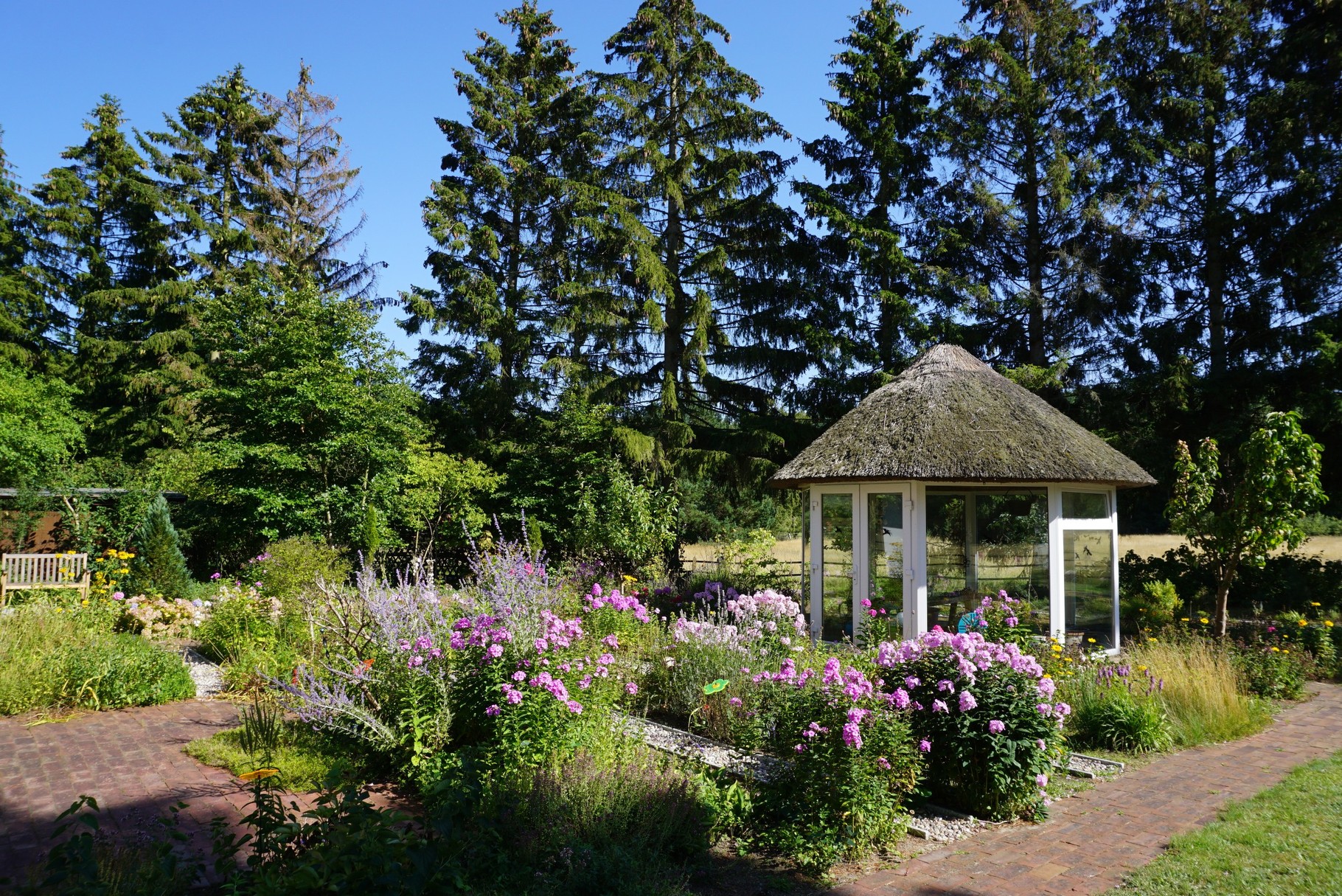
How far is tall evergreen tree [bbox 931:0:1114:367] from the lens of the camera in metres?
A: 17.5

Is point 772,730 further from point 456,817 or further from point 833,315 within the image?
point 833,315

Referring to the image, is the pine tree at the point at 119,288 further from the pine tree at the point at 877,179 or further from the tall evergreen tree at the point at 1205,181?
the tall evergreen tree at the point at 1205,181

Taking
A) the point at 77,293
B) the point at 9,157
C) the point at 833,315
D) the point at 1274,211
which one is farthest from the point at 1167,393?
the point at 9,157

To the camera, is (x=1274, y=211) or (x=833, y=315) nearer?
(x=1274, y=211)

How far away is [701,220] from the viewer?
727 inches

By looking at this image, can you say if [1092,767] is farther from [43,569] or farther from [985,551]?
[43,569]

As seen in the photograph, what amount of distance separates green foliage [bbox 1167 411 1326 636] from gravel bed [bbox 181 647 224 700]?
11183 mm

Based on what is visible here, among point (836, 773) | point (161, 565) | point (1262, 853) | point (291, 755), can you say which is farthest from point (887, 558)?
point (161, 565)

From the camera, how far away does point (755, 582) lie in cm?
1336

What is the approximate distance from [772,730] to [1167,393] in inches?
557

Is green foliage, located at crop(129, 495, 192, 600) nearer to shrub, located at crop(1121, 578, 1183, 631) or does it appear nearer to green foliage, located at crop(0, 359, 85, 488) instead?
green foliage, located at crop(0, 359, 85, 488)

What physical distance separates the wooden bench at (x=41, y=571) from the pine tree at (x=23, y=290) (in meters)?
12.0

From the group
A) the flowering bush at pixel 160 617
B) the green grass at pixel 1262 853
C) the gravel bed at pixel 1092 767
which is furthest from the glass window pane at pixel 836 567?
the flowering bush at pixel 160 617

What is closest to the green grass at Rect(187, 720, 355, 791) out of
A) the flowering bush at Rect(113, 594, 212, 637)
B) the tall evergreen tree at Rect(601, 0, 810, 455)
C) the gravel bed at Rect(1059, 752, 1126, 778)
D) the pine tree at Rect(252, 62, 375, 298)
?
the gravel bed at Rect(1059, 752, 1126, 778)
